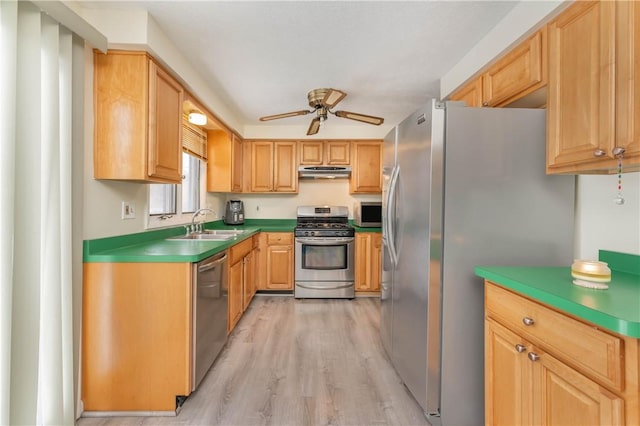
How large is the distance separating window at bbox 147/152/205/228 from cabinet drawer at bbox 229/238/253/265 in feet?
2.05

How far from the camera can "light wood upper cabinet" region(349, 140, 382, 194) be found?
4.21 meters

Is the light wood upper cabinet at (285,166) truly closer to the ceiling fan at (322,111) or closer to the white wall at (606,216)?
the ceiling fan at (322,111)

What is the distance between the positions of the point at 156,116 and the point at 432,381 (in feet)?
7.42

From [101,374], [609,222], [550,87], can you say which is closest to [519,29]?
[550,87]

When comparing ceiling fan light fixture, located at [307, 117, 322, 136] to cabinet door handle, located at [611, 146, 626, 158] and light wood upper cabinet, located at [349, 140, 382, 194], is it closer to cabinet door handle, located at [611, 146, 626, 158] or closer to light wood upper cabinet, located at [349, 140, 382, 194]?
light wood upper cabinet, located at [349, 140, 382, 194]

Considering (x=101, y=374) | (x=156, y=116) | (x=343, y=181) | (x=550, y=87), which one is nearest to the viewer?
(x=550, y=87)

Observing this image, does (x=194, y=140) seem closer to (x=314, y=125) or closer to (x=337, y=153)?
(x=314, y=125)

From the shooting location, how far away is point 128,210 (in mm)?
2045

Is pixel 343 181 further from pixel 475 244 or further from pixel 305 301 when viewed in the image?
pixel 475 244

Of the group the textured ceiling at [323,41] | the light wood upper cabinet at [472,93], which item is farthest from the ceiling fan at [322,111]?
the light wood upper cabinet at [472,93]

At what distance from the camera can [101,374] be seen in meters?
1.67

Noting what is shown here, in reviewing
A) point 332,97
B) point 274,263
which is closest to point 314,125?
point 332,97

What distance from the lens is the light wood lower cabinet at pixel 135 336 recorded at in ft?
5.49

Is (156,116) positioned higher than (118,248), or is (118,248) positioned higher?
(156,116)
